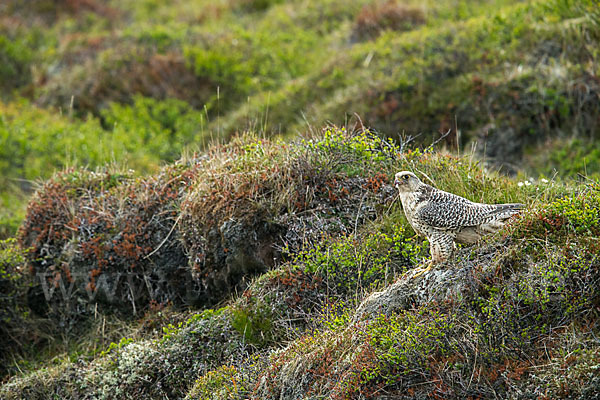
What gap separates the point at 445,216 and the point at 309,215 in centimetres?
263

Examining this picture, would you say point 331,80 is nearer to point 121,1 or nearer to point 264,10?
point 264,10

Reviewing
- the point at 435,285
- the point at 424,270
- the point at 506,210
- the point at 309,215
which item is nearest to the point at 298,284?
the point at 309,215

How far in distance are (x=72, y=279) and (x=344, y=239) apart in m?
4.19

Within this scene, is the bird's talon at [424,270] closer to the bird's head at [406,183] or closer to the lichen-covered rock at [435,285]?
the lichen-covered rock at [435,285]

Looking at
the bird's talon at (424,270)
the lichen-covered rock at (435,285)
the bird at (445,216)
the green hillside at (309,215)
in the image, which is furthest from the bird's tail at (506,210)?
the bird's talon at (424,270)

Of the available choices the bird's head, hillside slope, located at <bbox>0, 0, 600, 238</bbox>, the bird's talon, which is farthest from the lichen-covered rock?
hillside slope, located at <bbox>0, 0, 600, 238</bbox>

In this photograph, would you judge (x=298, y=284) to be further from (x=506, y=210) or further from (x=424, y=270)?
(x=506, y=210)

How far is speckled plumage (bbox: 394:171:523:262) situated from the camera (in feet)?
20.1

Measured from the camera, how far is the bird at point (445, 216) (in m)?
6.14

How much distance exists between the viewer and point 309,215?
332 inches

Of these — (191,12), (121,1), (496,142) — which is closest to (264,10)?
(191,12)

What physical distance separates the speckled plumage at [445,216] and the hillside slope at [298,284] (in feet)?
0.52

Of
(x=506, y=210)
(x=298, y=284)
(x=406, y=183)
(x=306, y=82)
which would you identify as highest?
(x=406, y=183)

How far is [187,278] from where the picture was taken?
9141 millimetres
